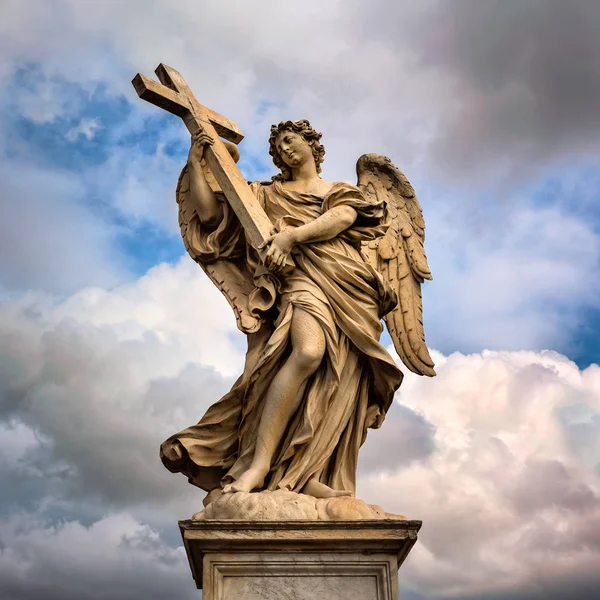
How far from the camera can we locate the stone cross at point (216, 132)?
24.3ft

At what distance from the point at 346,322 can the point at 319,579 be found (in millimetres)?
2077

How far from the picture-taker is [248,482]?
6.32 meters

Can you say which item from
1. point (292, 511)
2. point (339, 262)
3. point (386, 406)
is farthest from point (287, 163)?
point (292, 511)

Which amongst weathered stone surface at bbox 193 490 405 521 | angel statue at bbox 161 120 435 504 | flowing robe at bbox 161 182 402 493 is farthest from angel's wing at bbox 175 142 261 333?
weathered stone surface at bbox 193 490 405 521

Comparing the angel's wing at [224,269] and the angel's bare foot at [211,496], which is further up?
the angel's wing at [224,269]

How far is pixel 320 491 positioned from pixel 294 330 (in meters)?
1.27

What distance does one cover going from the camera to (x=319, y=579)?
576 centimetres

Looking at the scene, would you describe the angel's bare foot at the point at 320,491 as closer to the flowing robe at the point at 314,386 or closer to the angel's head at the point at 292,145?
the flowing robe at the point at 314,386

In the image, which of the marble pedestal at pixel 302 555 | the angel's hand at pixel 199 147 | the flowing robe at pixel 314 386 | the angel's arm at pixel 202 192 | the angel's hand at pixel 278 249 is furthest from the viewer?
the angel's hand at pixel 199 147

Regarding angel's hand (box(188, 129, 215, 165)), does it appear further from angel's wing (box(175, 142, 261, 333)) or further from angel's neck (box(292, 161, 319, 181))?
angel's neck (box(292, 161, 319, 181))

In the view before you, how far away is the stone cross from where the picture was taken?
7395 mm

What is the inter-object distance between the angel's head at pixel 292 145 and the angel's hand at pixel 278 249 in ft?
3.58

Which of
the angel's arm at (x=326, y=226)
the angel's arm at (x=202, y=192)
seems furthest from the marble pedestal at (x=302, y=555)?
the angel's arm at (x=202, y=192)

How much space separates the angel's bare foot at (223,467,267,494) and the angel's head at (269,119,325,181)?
9.65ft
